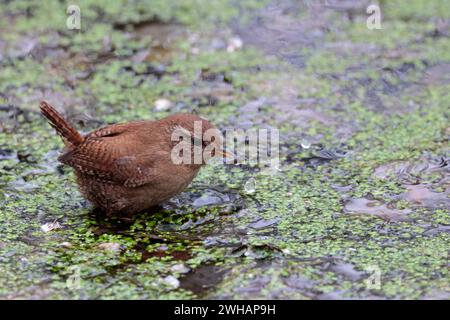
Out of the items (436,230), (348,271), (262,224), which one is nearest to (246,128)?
(262,224)

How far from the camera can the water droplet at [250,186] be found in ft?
20.9

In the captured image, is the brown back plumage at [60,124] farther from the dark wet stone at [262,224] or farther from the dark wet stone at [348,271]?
the dark wet stone at [348,271]

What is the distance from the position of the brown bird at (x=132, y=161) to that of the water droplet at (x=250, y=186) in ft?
1.91

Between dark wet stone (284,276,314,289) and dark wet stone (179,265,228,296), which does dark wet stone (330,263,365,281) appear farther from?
dark wet stone (179,265,228,296)

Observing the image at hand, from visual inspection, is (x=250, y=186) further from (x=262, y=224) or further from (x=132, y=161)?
(x=132, y=161)

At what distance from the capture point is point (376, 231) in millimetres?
5648

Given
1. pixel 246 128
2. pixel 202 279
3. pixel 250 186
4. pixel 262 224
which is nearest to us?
pixel 202 279

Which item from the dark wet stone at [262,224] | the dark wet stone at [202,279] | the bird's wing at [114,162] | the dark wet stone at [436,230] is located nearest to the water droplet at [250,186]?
the dark wet stone at [262,224]

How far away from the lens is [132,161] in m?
5.70

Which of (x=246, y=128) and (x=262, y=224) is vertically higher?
(x=246, y=128)

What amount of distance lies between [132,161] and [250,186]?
117 centimetres

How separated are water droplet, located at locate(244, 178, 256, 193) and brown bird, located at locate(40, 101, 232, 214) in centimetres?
58

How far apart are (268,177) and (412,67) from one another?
9.41 ft
